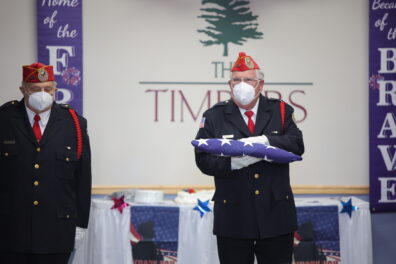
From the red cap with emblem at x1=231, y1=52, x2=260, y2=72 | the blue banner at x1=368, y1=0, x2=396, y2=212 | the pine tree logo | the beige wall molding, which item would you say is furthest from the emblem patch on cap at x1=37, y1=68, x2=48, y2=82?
the blue banner at x1=368, y1=0, x2=396, y2=212

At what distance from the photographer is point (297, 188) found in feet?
15.3

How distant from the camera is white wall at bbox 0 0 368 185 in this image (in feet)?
15.2

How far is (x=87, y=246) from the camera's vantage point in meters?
4.30

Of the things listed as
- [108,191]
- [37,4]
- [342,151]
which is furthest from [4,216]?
[342,151]

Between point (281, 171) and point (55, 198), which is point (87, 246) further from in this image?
point (281, 171)

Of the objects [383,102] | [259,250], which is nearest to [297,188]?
[383,102]

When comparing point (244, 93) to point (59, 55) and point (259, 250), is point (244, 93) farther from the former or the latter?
point (59, 55)

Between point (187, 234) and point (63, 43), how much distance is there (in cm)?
177

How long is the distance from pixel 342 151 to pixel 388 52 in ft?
2.82

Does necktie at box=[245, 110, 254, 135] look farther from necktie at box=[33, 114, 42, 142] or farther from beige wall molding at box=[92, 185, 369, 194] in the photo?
beige wall molding at box=[92, 185, 369, 194]

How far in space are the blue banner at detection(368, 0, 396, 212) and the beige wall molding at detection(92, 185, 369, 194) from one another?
0.15 meters

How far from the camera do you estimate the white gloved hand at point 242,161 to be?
261 centimetres

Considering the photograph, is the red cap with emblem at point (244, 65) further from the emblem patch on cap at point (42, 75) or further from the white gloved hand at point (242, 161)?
the emblem patch on cap at point (42, 75)

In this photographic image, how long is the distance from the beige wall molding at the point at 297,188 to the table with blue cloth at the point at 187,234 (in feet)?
1.24
